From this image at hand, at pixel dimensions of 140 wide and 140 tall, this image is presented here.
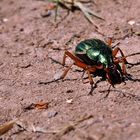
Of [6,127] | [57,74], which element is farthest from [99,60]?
[6,127]

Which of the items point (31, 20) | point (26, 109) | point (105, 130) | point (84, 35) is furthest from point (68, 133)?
point (31, 20)

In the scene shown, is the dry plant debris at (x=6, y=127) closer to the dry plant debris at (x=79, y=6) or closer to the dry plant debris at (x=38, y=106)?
the dry plant debris at (x=38, y=106)

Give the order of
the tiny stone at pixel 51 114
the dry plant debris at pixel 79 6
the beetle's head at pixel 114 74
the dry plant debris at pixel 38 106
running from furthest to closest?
the dry plant debris at pixel 79 6
the beetle's head at pixel 114 74
the dry plant debris at pixel 38 106
the tiny stone at pixel 51 114

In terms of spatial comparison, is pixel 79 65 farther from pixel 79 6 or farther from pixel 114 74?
pixel 79 6

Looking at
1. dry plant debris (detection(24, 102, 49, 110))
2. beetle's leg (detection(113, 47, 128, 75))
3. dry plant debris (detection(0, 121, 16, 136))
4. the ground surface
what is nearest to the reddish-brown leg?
the ground surface

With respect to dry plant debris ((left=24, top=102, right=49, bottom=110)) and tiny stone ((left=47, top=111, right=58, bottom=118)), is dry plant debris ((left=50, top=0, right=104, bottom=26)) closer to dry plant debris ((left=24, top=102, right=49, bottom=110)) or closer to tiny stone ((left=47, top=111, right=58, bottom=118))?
dry plant debris ((left=24, top=102, right=49, bottom=110))

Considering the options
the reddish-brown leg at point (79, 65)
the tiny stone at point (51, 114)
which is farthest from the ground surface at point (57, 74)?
the reddish-brown leg at point (79, 65)
